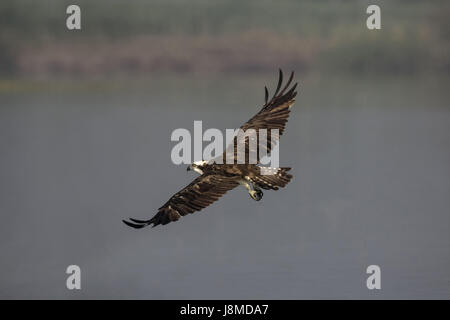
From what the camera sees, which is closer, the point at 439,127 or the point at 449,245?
the point at 449,245

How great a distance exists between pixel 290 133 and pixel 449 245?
28.1 feet

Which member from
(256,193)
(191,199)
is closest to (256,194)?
(256,193)

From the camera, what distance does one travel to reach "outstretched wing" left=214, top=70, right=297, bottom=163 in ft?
53.6

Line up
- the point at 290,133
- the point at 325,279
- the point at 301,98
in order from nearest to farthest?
the point at 325,279 → the point at 290,133 → the point at 301,98

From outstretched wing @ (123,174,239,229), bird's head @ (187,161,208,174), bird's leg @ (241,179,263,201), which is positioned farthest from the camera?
bird's head @ (187,161,208,174)

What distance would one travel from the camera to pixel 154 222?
15016mm

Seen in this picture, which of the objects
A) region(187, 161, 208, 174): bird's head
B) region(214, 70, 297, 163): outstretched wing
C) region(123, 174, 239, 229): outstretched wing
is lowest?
region(123, 174, 239, 229): outstretched wing

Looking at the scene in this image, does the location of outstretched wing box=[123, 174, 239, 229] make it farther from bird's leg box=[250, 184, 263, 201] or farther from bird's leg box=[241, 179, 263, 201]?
bird's leg box=[250, 184, 263, 201]

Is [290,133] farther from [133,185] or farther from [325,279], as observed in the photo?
[325,279]

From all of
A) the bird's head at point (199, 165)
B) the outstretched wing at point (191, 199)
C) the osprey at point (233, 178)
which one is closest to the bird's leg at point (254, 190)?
the osprey at point (233, 178)

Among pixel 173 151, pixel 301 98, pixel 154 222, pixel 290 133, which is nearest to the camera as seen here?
pixel 154 222

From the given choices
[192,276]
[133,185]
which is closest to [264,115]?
[192,276]

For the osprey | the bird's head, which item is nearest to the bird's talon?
the osprey

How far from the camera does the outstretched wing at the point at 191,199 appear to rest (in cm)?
1511
